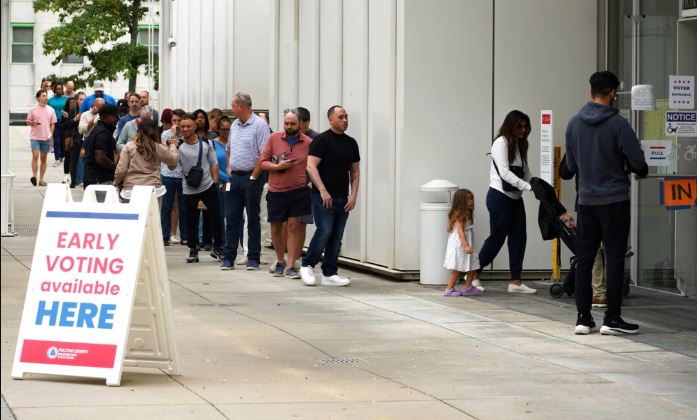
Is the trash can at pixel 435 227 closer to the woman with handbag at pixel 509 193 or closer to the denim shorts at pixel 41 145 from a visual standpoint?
the woman with handbag at pixel 509 193

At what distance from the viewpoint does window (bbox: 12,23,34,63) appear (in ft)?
187

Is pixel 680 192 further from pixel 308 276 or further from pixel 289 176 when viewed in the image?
pixel 289 176

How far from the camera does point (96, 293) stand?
8.10 metres

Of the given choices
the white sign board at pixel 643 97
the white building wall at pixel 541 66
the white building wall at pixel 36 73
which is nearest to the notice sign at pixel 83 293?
the white sign board at pixel 643 97

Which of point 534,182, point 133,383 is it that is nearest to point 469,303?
point 534,182

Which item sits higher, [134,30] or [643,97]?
[134,30]

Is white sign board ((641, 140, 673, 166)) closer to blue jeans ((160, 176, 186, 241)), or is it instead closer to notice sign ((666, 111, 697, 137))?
notice sign ((666, 111, 697, 137))

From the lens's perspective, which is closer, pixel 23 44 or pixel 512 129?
pixel 512 129

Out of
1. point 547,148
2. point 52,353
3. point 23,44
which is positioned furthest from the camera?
point 23,44

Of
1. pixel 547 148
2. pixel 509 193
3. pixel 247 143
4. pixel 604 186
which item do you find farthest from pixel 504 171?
pixel 247 143

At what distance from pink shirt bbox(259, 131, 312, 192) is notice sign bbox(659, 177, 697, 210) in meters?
3.74

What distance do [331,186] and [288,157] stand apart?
32.3 inches

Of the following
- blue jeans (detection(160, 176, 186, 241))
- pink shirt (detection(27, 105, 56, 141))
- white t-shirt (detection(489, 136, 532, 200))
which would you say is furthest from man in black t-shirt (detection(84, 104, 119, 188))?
pink shirt (detection(27, 105, 56, 141))

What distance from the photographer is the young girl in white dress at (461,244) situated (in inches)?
516
